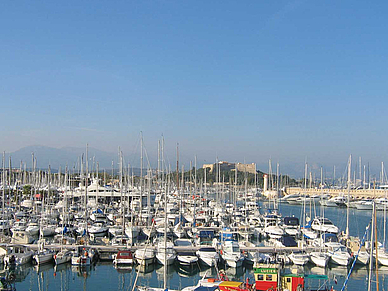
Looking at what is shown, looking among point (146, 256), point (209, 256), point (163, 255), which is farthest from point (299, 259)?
point (146, 256)

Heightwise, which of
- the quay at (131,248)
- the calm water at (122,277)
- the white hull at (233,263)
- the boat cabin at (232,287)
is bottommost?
the calm water at (122,277)

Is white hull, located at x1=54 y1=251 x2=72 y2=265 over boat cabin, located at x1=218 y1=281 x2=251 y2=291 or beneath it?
beneath

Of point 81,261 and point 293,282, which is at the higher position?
point 293,282

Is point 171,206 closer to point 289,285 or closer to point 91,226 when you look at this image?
point 91,226

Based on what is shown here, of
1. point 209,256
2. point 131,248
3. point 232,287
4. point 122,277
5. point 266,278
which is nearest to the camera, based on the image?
point 232,287

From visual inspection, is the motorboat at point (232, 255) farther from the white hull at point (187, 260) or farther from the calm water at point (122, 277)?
the white hull at point (187, 260)

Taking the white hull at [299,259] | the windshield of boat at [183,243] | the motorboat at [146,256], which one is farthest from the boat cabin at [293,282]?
the windshield of boat at [183,243]

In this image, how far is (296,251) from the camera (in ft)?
101

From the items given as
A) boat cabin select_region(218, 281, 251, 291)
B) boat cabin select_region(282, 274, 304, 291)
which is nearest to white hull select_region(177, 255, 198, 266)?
boat cabin select_region(218, 281, 251, 291)

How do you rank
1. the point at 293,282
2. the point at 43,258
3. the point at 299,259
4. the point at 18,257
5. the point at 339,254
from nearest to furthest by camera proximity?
→ the point at 293,282
the point at 299,259
the point at 18,257
the point at 43,258
the point at 339,254

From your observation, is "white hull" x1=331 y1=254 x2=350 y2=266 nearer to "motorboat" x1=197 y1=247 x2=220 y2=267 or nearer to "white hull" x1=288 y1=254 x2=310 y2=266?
"white hull" x1=288 y1=254 x2=310 y2=266

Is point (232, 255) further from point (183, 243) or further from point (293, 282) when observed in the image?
point (293, 282)

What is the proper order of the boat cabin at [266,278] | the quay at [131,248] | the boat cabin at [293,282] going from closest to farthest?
the boat cabin at [293,282], the boat cabin at [266,278], the quay at [131,248]

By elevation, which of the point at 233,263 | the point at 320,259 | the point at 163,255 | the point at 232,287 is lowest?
the point at 233,263
